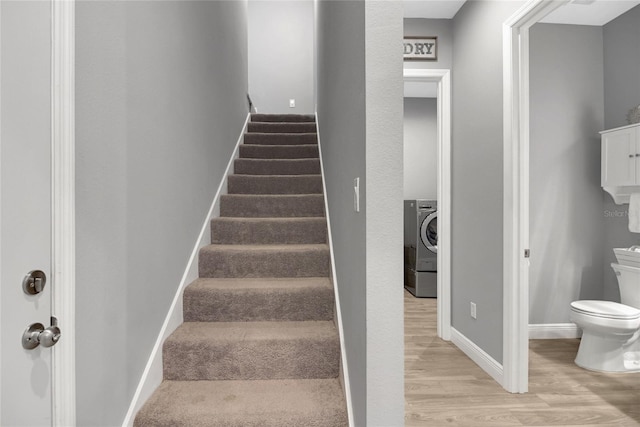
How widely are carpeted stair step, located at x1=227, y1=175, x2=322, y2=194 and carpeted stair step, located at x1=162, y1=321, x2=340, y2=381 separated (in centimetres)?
151

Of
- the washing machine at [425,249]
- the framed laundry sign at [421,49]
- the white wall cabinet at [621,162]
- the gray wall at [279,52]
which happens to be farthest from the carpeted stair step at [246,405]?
the gray wall at [279,52]

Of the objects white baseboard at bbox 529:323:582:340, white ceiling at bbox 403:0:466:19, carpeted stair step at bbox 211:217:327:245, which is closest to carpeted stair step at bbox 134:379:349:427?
carpeted stair step at bbox 211:217:327:245

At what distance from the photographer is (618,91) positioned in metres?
2.99

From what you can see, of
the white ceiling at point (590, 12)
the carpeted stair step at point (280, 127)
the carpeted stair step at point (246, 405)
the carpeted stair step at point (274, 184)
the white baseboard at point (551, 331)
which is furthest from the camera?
the carpeted stair step at point (280, 127)

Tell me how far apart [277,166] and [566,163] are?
8.81ft

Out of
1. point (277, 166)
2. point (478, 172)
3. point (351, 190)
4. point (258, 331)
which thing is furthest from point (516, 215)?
point (277, 166)

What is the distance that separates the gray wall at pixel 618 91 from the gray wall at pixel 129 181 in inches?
138

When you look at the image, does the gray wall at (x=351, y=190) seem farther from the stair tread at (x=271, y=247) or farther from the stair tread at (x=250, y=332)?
the stair tread at (x=271, y=247)

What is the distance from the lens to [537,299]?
10.3 ft

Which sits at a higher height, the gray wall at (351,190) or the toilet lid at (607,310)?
the gray wall at (351,190)
